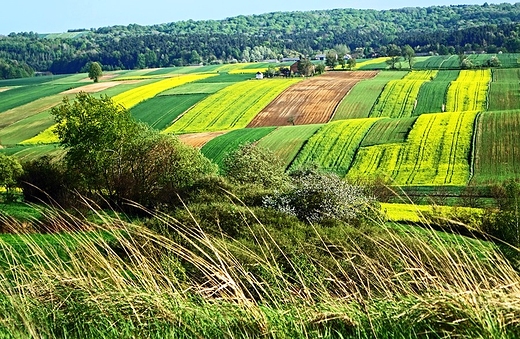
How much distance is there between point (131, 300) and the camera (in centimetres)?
504

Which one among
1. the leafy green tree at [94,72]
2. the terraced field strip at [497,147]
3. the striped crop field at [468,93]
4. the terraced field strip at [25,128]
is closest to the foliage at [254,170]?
the terraced field strip at [497,147]

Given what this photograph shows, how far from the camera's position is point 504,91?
82.9 m

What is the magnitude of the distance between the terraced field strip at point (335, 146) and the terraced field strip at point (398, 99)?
998 centimetres

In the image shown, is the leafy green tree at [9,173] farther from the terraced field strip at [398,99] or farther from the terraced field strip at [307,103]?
the terraced field strip at [398,99]

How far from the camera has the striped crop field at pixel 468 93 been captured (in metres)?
77.1

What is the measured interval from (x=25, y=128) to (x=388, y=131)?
49.4 m

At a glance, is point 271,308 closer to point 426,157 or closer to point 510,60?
point 426,157

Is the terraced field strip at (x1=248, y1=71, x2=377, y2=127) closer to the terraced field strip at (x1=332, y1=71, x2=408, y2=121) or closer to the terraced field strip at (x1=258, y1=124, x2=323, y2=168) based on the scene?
the terraced field strip at (x1=332, y1=71, x2=408, y2=121)

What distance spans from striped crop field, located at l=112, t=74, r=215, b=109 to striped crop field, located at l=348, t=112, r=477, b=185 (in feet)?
160

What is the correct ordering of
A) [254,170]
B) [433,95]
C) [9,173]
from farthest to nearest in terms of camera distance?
[433,95]
[254,170]
[9,173]

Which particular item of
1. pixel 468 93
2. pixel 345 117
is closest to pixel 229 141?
pixel 345 117

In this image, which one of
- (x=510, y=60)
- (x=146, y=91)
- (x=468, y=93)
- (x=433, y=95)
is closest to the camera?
(x=468, y=93)

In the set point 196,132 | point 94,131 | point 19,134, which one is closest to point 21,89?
point 19,134

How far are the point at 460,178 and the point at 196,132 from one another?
36027mm
